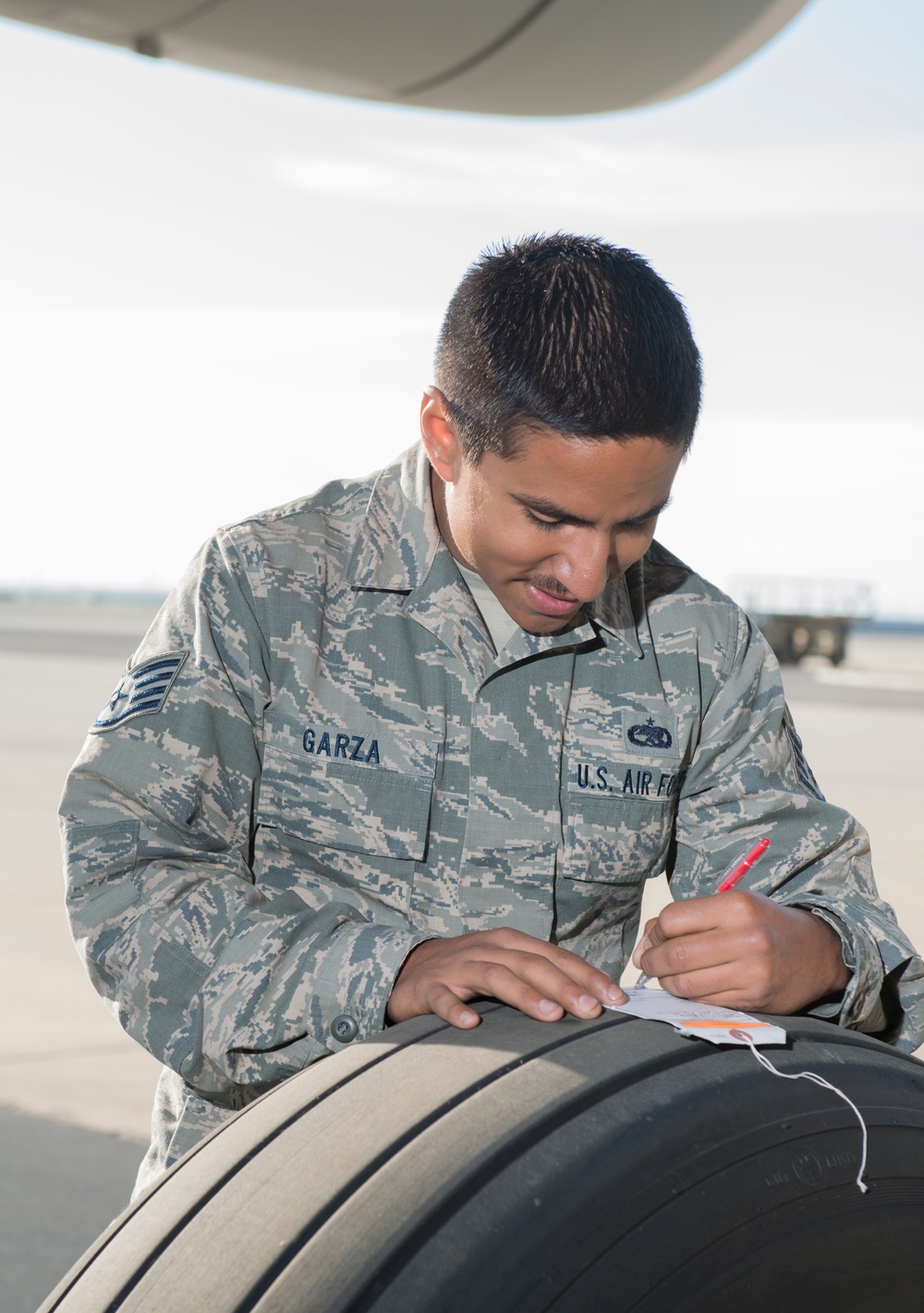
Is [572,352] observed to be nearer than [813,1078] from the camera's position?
No

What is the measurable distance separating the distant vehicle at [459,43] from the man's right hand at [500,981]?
1.07 meters

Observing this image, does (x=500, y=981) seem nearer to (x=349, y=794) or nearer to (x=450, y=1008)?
(x=450, y=1008)

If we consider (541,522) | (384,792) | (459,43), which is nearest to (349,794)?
(384,792)

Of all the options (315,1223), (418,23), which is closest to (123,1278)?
(315,1223)

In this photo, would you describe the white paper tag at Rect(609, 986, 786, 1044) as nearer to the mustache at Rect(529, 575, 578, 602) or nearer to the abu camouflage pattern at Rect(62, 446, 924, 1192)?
the abu camouflage pattern at Rect(62, 446, 924, 1192)

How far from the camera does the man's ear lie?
1382mm

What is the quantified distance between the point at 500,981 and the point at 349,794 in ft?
1.16

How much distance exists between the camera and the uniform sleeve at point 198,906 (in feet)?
3.85

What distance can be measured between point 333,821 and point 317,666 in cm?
16

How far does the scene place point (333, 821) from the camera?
1.38m

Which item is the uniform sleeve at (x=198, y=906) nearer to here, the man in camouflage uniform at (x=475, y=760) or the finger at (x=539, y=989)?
the man in camouflage uniform at (x=475, y=760)

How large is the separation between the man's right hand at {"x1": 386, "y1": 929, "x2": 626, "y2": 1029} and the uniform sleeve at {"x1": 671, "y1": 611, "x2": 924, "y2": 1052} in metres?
0.32

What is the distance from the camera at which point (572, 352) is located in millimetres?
1263

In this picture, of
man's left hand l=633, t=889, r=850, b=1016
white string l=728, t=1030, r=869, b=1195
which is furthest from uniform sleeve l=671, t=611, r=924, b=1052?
white string l=728, t=1030, r=869, b=1195
